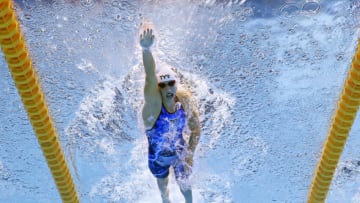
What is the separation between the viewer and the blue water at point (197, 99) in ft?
A: 9.66

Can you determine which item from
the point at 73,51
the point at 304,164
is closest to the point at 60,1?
the point at 73,51

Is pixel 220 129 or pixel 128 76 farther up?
pixel 128 76

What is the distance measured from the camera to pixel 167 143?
6.72 feet

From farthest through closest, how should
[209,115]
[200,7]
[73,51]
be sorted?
[200,7] < [73,51] < [209,115]

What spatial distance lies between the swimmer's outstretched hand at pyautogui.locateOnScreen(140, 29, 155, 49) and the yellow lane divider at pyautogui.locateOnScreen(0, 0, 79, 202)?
0.40 m

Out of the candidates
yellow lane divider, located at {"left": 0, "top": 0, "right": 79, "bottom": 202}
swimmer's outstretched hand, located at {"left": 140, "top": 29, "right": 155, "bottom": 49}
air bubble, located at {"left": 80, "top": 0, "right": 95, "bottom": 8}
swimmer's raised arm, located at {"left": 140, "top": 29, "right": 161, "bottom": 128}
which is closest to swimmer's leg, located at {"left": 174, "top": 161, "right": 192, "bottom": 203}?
swimmer's raised arm, located at {"left": 140, "top": 29, "right": 161, "bottom": 128}

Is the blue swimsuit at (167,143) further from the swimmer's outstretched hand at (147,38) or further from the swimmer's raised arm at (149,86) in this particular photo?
the swimmer's outstretched hand at (147,38)

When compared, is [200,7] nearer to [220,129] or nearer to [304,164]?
[220,129]

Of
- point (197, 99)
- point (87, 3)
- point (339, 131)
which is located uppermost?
point (87, 3)

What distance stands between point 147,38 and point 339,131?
83 centimetres

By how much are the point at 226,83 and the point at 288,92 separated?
39 cm

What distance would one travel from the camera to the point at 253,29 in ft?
10.5

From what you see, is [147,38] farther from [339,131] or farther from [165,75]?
[339,131]

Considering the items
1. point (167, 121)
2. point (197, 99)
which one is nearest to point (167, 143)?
point (167, 121)
